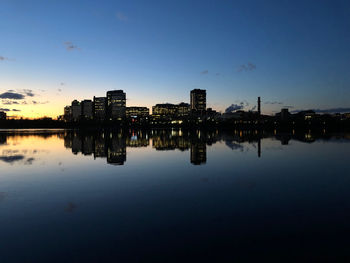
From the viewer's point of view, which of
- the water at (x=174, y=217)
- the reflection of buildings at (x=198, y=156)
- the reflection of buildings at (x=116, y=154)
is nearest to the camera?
the water at (x=174, y=217)

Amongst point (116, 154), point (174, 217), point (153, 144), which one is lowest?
point (174, 217)

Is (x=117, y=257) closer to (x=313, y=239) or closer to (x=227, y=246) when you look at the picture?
(x=227, y=246)

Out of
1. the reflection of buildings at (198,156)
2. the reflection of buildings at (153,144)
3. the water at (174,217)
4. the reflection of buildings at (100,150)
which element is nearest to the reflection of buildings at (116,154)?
the reflection of buildings at (153,144)

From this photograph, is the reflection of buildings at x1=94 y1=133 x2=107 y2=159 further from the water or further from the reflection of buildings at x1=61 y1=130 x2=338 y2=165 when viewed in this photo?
the water

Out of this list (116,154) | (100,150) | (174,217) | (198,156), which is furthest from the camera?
(100,150)

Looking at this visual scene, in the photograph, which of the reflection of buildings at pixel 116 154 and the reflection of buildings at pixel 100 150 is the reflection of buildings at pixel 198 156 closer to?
the reflection of buildings at pixel 116 154

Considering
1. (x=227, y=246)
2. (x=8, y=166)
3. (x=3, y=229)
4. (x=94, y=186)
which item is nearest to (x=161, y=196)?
(x=94, y=186)

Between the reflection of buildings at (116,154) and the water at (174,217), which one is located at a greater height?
the reflection of buildings at (116,154)

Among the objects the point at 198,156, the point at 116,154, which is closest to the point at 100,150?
the point at 116,154

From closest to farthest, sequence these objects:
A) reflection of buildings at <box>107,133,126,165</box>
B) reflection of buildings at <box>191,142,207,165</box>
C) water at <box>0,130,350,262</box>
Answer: water at <box>0,130,350,262</box>
reflection of buildings at <box>191,142,207,165</box>
reflection of buildings at <box>107,133,126,165</box>

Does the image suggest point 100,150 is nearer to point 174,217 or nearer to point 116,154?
point 116,154

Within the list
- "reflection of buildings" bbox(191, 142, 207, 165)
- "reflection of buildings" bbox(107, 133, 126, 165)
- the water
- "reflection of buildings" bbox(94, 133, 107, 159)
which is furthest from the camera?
"reflection of buildings" bbox(94, 133, 107, 159)

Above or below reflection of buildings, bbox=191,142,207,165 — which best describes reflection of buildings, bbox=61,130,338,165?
above

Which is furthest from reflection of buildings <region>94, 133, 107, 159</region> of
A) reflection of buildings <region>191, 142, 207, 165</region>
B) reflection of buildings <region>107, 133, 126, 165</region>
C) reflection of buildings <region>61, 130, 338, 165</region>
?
reflection of buildings <region>191, 142, 207, 165</region>
